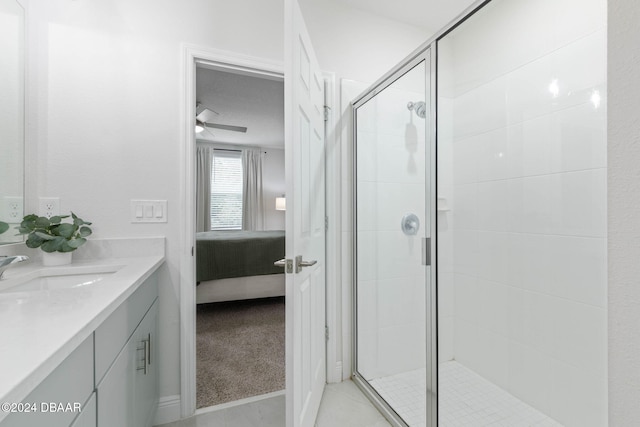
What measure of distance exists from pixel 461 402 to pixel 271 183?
5986 mm

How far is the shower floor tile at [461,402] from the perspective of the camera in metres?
1.44

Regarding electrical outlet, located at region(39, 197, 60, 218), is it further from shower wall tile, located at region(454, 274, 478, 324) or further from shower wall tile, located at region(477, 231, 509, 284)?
shower wall tile, located at region(477, 231, 509, 284)

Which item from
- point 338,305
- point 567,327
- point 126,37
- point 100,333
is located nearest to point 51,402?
point 100,333

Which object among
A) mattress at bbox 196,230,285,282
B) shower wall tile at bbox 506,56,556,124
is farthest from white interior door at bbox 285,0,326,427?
mattress at bbox 196,230,285,282

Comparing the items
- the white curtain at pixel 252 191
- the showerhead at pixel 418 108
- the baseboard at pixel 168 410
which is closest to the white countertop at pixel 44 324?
the baseboard at pixel 168 410

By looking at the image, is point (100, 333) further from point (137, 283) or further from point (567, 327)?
point (567, 327)

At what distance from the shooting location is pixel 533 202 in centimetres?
156

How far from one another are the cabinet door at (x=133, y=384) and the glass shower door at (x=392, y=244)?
1215mm

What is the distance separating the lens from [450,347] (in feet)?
5.26

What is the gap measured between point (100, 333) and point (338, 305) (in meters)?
1.41

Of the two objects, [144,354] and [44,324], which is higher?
[44,324]

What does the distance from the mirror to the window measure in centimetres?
498

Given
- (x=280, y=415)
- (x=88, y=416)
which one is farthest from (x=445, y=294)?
(x=88, y=416)

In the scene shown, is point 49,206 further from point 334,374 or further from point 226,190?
point 226,190
